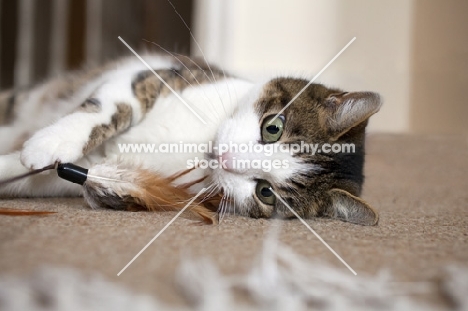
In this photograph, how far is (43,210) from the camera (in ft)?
2.71

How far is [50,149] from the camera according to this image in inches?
34.9

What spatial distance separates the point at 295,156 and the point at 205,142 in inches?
9.3

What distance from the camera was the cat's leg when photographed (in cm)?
96

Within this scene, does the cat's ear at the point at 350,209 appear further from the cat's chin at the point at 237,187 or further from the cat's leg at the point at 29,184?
the cat's leg at the point at 29,184

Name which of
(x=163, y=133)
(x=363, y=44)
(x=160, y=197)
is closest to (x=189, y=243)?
(x=160, y=197)

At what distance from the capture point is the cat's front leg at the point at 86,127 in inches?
34.8

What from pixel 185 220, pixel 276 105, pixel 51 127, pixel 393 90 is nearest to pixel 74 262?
pixel 185 220

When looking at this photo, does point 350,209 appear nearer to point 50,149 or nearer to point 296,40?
point 50,149

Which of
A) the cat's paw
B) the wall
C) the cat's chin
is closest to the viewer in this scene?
the cat's paw

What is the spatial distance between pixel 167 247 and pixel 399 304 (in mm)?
299

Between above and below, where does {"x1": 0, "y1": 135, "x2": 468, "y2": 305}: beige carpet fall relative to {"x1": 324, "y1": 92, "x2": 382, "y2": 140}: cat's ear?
below

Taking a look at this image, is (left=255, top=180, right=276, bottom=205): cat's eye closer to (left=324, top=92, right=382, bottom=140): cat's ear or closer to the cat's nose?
the cat's nose

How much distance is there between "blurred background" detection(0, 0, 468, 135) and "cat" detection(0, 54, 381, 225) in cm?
124

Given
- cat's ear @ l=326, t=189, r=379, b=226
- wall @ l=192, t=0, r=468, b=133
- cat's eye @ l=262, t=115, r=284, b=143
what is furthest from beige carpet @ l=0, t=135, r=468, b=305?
wall @ l=192, t=0, r=468, b=133
